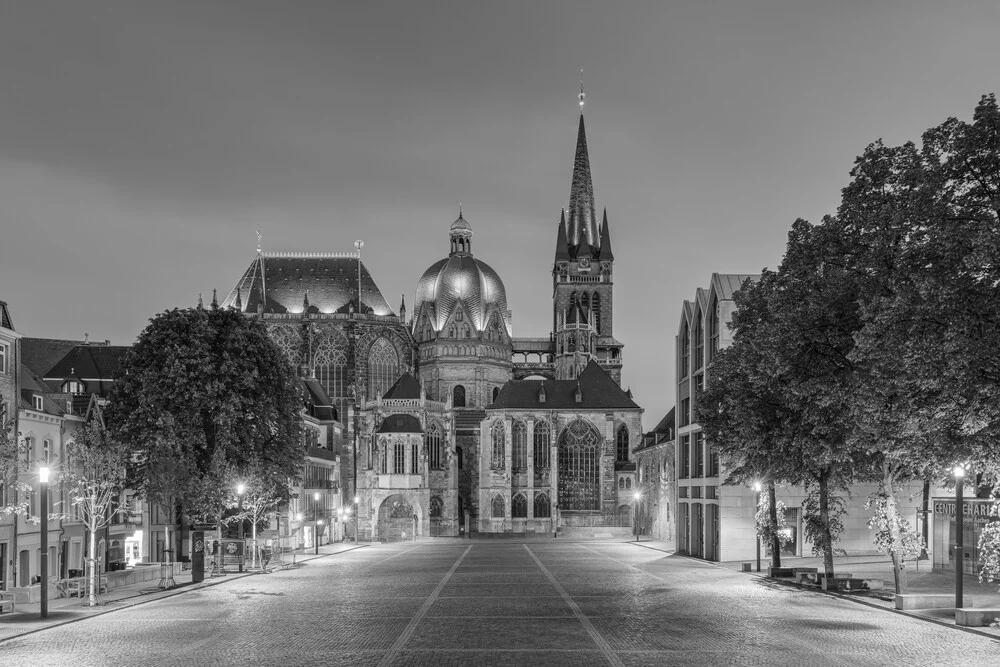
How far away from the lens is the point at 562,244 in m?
168

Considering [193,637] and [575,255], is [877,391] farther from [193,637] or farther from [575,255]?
[575,255]

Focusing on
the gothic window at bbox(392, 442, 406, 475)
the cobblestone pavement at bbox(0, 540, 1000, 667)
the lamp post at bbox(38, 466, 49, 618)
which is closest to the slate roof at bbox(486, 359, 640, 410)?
the gothic window at bbox(392, 442, 406, 475)

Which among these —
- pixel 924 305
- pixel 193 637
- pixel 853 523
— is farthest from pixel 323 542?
pixel 924 305

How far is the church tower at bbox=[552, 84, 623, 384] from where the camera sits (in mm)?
155000

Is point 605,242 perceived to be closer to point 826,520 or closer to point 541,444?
point 541,444

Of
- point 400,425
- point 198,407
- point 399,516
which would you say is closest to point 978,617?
point 198,407

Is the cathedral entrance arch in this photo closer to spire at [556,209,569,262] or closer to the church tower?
the church tower

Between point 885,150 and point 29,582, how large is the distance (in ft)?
113

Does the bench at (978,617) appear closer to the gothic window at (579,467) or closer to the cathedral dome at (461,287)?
the gothic window at (579,467)

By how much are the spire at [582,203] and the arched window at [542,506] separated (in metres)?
59.5

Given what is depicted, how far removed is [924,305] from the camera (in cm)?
2569

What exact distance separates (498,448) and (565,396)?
29.1 feet

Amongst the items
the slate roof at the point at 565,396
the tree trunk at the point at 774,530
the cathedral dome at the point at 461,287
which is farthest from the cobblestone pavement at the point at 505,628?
the cathedral dome at the point at 461,287

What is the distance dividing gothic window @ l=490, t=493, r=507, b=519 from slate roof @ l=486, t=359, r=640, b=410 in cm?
900
